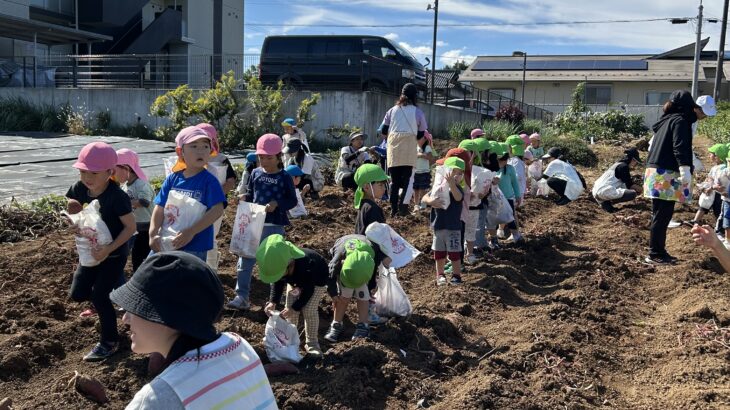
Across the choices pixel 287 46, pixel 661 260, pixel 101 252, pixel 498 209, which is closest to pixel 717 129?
pixel 287 46

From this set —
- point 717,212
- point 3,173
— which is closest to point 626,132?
point 717,212

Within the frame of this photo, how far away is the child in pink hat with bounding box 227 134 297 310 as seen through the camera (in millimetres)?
6137

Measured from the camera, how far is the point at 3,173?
1171cm

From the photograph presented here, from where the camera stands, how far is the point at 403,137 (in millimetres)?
10453

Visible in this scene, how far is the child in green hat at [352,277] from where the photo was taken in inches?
204

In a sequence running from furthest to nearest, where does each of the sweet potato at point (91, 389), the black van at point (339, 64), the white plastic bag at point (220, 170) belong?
1. the black van at point (339, 64)
2. the white plastic bag at point (220, 170)
3. the sweet potato at point (91, 389)

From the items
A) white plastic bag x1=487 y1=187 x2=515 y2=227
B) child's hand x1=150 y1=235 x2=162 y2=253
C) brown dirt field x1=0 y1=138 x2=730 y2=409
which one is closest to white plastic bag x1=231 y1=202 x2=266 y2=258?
brown dirt field x1=0 y1=138 x2=730 y2=409

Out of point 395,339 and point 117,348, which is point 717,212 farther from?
point 117,348

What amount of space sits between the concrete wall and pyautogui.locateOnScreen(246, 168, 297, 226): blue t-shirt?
1080cm

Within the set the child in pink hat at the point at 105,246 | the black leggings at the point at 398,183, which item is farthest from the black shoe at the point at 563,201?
the child in pink hat at the point at 105,246

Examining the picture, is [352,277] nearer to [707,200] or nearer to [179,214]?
[179,214]

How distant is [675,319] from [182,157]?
4.51m

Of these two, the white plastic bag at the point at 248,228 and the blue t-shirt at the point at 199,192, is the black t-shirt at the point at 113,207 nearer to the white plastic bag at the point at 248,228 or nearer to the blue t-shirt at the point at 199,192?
the blue t-shirt at the point at 199,192

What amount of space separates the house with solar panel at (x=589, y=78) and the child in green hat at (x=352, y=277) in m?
39.8
